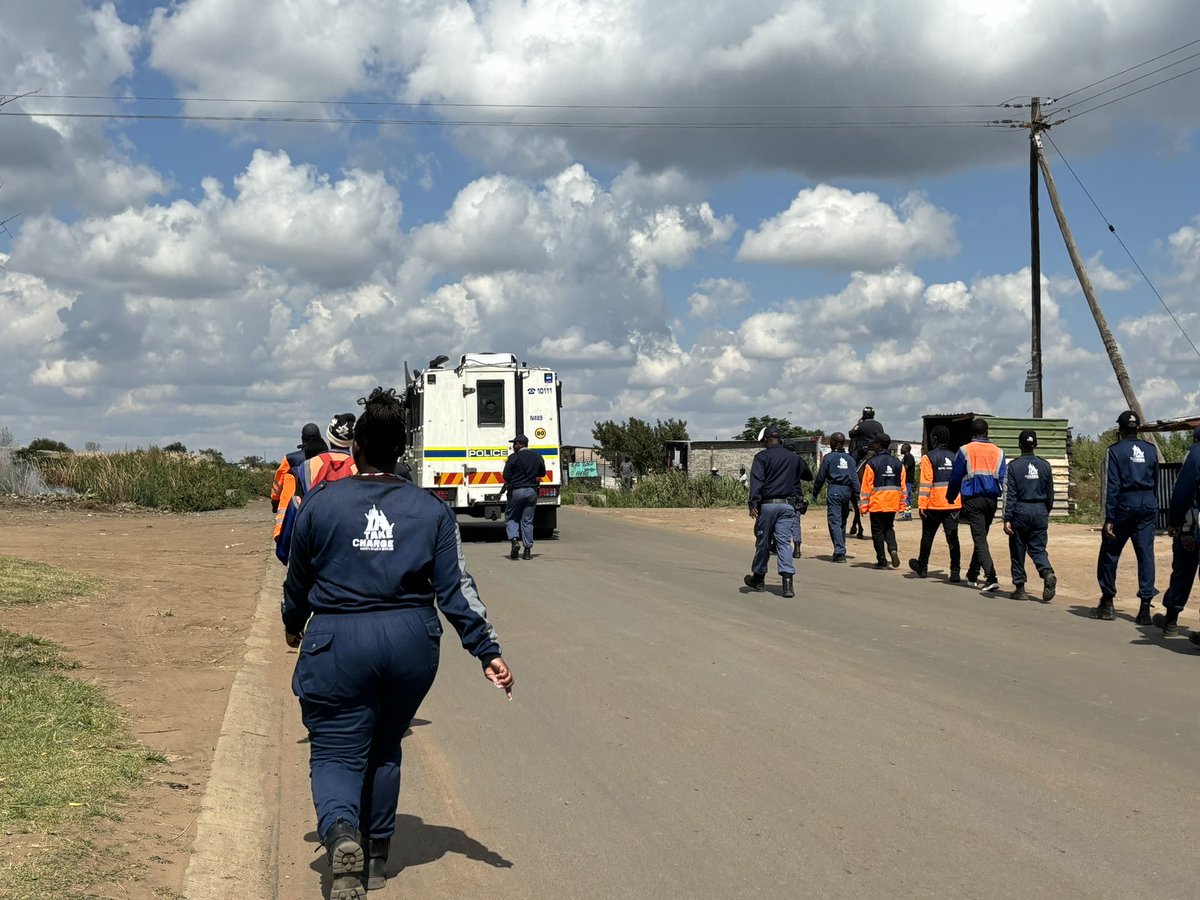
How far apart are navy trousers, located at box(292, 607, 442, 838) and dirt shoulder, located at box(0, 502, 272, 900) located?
2.64 feet

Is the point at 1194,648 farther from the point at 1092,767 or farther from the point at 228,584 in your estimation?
the point at 228,584

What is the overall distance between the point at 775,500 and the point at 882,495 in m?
3.37

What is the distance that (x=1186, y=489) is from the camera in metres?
10.3

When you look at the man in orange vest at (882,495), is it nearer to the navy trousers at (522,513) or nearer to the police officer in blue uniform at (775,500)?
the police officer in blue uniform at (775,500)

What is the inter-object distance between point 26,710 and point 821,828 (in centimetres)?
467

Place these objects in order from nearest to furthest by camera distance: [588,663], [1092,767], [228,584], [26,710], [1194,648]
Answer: [1092,767]
[26,710]
[588,663]
[1194,648]
[228,584]

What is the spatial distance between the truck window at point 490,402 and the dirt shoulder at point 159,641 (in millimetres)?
4641

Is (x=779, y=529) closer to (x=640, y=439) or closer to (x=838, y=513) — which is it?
(x=838, y=513)

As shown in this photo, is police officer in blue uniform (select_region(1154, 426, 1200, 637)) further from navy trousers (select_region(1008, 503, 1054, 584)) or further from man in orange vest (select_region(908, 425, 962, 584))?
man in orange vest (select_region(908, 425, 962, 584))

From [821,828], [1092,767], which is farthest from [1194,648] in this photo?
[821,828]

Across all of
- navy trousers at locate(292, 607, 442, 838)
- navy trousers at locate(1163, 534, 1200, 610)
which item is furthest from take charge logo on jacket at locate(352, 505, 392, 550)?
navy trousers at locate(1163, 534, 1200, 610)

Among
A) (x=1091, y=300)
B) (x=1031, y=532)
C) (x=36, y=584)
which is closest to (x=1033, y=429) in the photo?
(x=1091, y=300)

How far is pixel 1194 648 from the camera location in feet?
34.0

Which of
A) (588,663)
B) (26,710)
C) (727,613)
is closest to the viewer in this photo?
(26,710)
